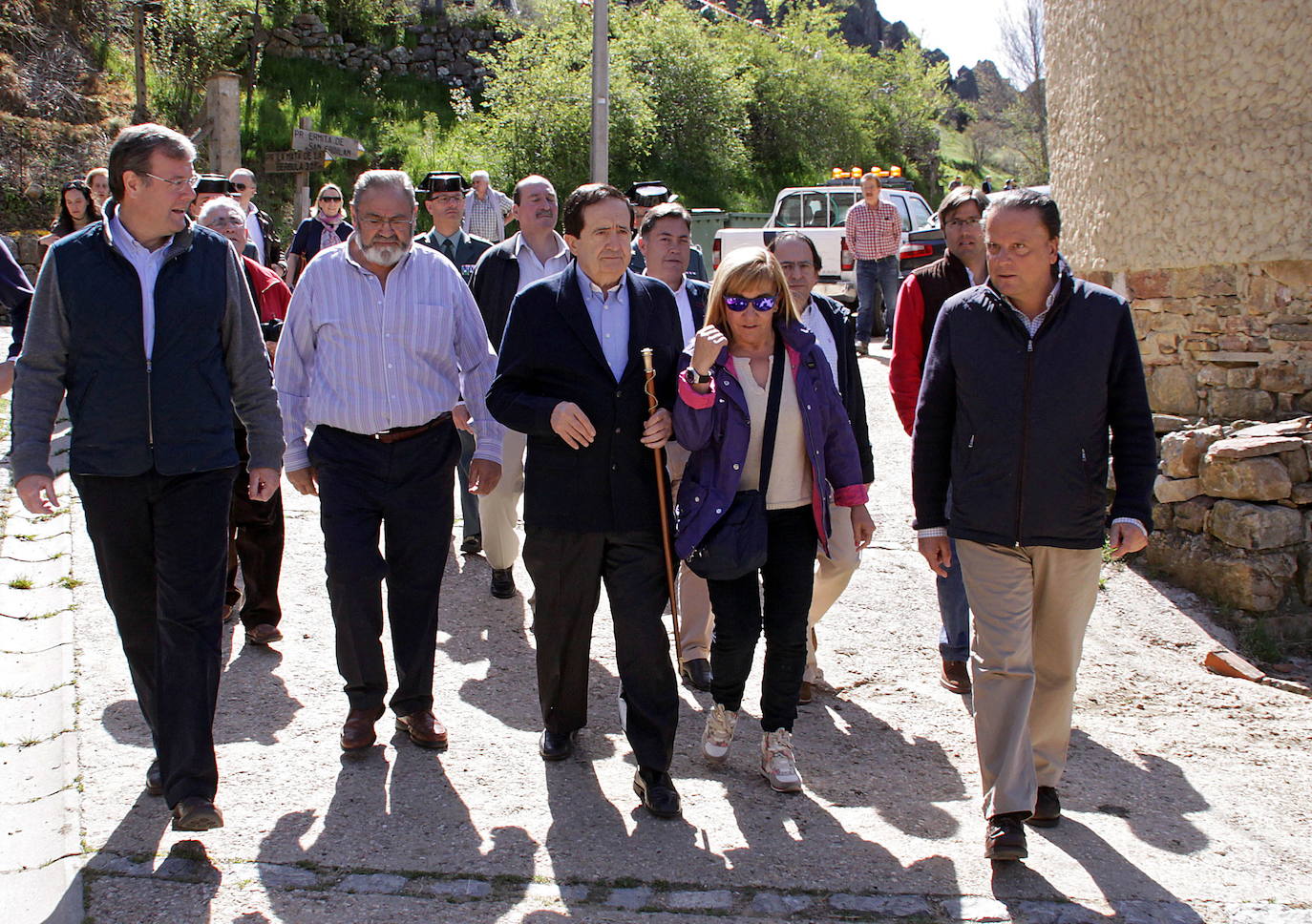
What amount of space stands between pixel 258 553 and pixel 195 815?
2.09 m

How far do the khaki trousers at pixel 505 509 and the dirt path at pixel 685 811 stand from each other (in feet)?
1.47

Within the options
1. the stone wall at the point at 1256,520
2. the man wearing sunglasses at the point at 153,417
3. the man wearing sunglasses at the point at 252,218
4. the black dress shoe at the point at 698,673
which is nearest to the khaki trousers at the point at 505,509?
the black dress shoe at the point at 698,673

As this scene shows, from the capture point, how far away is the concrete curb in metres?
3.46

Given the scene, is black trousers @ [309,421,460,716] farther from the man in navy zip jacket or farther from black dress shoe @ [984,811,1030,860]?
black dress shoe @ [984,811,1030,860]

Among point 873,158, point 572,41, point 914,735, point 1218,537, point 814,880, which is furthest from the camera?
point 873,158

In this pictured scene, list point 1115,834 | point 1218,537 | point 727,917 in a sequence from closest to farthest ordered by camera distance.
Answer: point 727,917 → point 1115,834 → point 1218,537

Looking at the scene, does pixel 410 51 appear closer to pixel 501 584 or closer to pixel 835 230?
pixel 835 230

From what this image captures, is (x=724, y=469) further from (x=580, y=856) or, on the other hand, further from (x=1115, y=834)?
(x=1115, y=834)

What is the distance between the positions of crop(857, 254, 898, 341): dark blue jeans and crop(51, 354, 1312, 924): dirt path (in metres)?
7.98

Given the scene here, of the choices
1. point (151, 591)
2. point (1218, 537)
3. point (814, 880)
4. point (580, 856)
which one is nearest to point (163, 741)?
point (151, 591)

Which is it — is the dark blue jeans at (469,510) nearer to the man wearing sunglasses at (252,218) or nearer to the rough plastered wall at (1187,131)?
the man wearing sunglasses at (252,218)

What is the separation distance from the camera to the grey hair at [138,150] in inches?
143

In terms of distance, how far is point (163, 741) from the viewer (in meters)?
3.71

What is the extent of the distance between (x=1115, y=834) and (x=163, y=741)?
3.00m
